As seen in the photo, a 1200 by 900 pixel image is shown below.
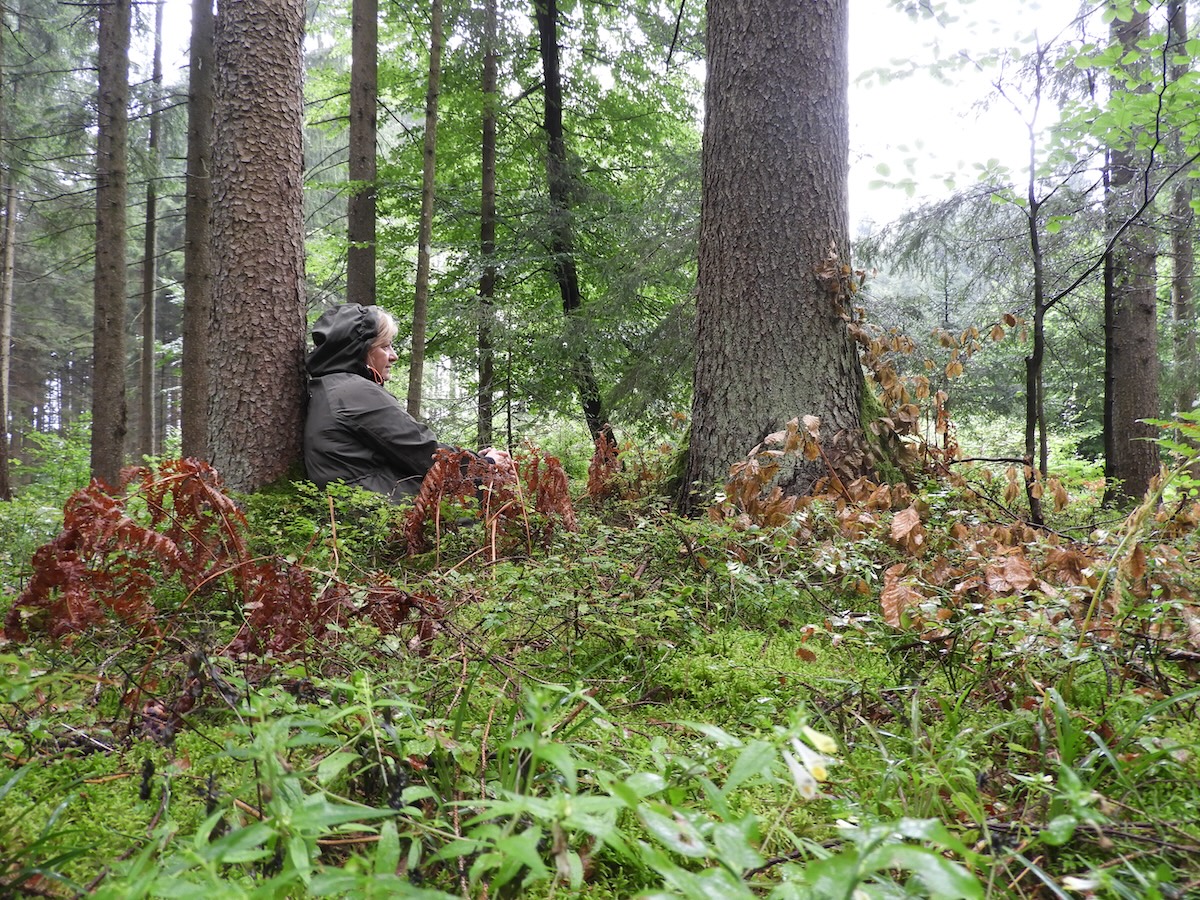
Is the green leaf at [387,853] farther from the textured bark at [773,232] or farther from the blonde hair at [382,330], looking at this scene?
the blonde hair at [382,330]

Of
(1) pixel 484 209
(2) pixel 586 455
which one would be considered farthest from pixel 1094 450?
(1) pixel 484 209

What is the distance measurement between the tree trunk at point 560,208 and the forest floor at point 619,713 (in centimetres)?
→ 597

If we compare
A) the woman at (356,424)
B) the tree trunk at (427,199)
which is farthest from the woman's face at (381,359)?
the tree trunk at (427,199)

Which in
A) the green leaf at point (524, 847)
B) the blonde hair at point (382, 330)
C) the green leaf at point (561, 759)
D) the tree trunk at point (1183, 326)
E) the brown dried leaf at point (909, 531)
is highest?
the tree trunk at point (1183, 326)

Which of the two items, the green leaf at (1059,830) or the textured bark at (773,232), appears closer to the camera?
the green leaf at (1059,830)

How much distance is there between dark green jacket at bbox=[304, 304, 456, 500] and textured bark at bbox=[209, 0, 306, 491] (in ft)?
0.70

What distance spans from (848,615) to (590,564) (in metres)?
1.06

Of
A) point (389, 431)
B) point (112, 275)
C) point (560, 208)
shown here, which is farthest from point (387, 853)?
point (112, 275)

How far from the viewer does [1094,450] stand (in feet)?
46.4

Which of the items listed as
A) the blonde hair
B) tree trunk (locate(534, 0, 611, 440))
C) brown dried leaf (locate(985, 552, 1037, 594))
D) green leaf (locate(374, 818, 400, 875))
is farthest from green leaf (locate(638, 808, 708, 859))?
tree trunk (locate(534, 0, 611, 440))

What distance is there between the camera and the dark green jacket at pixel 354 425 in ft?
14.2

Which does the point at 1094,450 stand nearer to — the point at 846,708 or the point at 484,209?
the point at 484,209

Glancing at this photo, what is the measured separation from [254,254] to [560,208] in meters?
5.96

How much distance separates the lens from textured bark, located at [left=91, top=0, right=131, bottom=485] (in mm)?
8898
